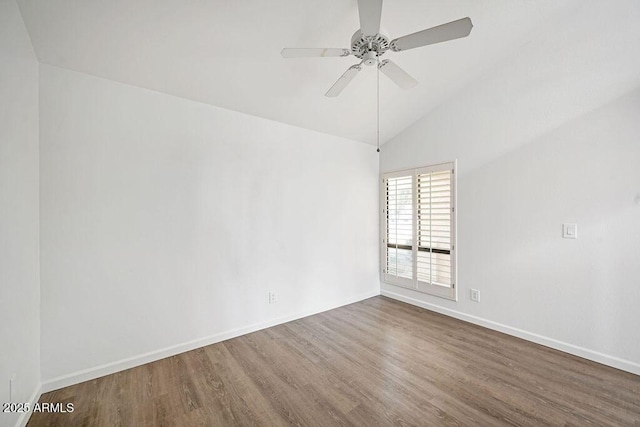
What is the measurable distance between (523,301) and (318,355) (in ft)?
Result: 7.41

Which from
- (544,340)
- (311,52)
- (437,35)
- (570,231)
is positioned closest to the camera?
(437,35)

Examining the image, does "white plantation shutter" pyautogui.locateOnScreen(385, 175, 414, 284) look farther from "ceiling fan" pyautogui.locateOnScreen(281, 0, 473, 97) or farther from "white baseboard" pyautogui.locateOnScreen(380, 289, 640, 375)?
"ceiling fan" pyautogui.locateOnScreen(281, 0, 473, 97)

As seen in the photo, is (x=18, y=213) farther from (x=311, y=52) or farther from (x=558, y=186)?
(x=558, y=186)

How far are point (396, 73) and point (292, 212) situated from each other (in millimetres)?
1971

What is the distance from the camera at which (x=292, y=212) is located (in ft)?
11.1

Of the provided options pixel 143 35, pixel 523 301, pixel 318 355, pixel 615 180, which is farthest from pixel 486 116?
pixel 143 35

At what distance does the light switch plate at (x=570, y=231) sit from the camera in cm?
251

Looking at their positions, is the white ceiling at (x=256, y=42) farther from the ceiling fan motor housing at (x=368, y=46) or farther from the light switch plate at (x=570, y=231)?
the light switch plate at (x=570, y=231)

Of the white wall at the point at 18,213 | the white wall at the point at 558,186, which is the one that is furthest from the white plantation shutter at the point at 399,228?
the white wall at the point at 18,213

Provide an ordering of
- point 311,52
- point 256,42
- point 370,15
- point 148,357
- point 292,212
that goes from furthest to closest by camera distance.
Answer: point 292,212
point 148,357
point 256,42
point 311,52
point 370,15

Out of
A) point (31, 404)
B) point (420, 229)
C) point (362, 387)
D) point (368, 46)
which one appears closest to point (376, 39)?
point (368, 46)

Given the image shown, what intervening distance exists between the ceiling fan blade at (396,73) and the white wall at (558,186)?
1.57 metres

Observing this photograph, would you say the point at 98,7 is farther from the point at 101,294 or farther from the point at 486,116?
the point at 486,116

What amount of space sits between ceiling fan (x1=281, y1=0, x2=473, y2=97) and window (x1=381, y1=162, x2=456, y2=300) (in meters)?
1.91
